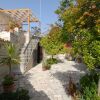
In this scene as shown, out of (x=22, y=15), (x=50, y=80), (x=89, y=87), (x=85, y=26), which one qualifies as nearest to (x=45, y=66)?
(x=50, y=80)

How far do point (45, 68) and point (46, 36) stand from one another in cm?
874

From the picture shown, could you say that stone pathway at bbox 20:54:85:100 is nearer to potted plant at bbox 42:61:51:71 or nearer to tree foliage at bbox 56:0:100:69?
potted plant at bbox 42:61:51:71

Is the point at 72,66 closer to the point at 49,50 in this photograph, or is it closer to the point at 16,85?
the point at 49,50

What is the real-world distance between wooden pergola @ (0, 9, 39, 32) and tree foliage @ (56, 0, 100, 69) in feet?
41.0

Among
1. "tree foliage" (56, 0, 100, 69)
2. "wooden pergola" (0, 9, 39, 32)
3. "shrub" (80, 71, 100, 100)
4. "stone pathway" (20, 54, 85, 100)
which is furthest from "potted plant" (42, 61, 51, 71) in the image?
"tree foliage" (56, 0, 100, 69)

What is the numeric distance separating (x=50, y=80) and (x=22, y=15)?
9.50 meters

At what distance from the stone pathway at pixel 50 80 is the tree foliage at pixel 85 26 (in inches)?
173

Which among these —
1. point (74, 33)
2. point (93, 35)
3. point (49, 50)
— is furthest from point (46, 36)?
point (49, 50)

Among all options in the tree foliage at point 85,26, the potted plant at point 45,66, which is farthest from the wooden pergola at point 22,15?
the tree foliage at point 85,26

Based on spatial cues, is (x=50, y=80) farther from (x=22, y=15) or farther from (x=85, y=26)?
(x=22, y=15)

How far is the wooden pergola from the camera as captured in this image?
23.2 meters

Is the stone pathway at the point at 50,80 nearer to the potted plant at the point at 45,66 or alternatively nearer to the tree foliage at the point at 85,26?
the potted plant at the point at 45,66

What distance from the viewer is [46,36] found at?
40.9ft

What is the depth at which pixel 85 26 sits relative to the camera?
10.7 meters
